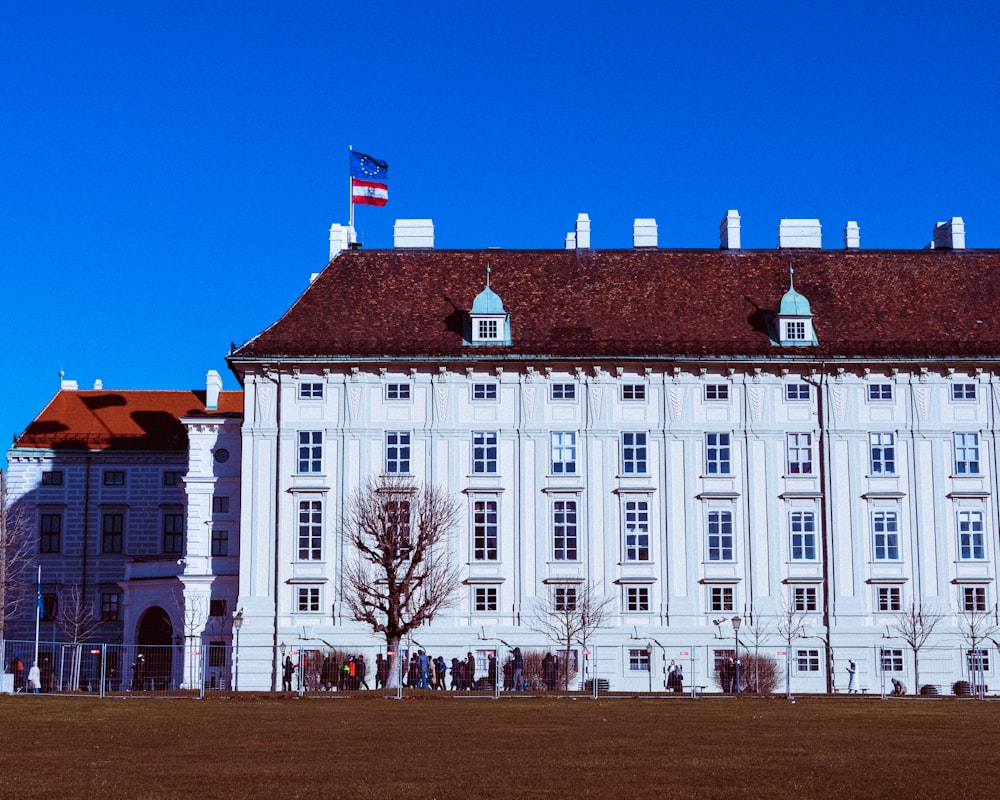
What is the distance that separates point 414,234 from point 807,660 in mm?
27304

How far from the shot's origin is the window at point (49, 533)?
306ft

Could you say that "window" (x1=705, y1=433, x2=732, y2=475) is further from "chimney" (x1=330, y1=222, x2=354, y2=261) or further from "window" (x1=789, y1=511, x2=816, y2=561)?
"chimney" (x1=330, y1=222, x2=354, y2=261)

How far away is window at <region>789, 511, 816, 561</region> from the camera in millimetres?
70875

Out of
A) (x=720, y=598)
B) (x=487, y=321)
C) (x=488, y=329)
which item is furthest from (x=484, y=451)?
(x=720, y=598)

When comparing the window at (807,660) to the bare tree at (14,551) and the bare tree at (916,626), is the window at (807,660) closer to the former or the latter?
the bare tree at (916,626)

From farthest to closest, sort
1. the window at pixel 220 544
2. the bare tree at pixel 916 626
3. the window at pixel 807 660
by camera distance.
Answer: the window at pixel 220 544, the window at pixel 807 660, the bare tree at pixel 916 626

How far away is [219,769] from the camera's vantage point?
2466 cm

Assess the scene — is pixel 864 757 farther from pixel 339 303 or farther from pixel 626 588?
pixel 339 303

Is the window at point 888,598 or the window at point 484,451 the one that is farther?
the window at point 484,451

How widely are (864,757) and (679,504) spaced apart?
44244 mm

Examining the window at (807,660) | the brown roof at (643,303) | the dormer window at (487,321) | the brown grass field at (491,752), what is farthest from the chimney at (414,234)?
the brown grass field at (491,752)

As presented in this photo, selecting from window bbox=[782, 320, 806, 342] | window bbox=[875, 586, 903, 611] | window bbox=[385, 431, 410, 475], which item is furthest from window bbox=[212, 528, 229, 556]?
window bbox=[875, 586, 903, 611]

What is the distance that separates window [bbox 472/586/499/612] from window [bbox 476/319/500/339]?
1101cm

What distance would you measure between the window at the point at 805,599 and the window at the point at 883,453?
19.6 ft
